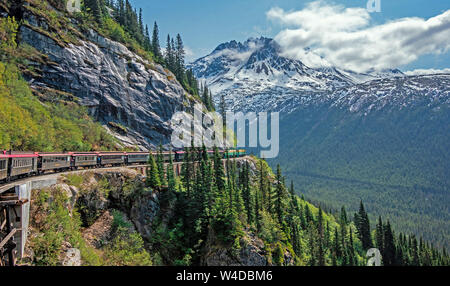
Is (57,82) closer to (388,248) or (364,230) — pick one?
(388,248)

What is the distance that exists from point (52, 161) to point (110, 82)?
43.4 metres

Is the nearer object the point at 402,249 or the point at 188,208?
the point at 188,208

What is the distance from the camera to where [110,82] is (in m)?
70.8

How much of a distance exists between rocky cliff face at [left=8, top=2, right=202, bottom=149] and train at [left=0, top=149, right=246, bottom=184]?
690 inches

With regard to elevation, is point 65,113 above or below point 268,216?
above

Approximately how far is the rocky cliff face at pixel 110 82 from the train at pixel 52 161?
57.5 ft

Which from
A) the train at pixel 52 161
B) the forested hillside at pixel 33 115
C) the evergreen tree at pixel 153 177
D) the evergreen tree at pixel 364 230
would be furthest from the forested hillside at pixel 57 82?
the evergreen tree at pixel 364 230

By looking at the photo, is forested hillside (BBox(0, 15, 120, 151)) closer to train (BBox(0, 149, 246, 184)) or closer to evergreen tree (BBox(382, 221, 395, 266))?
train (BBox(0, 149, 246, 184))

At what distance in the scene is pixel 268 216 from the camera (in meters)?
51.8

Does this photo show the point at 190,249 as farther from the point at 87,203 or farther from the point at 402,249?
the point at 402,249

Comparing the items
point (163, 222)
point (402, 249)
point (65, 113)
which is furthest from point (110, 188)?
point (402, 249)

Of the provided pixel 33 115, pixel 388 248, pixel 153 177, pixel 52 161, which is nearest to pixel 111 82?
pixel 33 115

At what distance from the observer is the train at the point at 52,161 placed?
77.3ft

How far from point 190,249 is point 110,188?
45.6 ft
